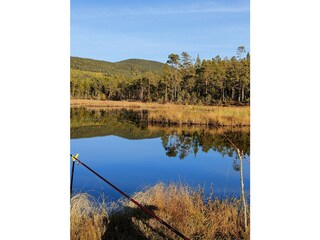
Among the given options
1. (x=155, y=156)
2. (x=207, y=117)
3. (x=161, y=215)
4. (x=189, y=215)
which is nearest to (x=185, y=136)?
(x=207, y=117)

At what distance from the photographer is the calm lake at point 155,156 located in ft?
17.8

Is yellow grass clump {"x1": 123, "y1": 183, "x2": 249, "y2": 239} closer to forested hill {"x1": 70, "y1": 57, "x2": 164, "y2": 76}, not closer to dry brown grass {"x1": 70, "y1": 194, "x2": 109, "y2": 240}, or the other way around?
dry brown grass {"x1": 70, "y1": 194, "x2": 109, "y2": 240}

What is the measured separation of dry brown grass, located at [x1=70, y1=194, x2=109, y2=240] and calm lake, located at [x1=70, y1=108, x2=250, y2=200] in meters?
1.70

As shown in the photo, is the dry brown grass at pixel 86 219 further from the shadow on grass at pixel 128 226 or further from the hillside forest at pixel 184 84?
the hillside forest at pixel 184 84

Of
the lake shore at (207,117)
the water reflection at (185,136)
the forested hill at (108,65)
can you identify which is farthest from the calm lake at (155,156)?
the forested hill at (108,65)

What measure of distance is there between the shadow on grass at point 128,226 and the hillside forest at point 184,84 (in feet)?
54.1

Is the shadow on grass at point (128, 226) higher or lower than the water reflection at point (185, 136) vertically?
lower

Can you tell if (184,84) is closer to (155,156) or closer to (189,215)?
(155,156)

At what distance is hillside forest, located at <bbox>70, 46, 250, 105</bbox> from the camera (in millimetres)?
21641

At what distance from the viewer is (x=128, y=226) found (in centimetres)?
261

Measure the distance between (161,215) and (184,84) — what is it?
75.0 ft
